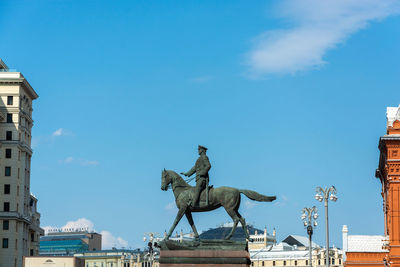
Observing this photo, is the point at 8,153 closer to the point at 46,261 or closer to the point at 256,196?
the point at 46,261

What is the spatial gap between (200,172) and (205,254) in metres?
4.21

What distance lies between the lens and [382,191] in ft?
324

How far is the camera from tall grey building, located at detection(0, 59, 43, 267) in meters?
124

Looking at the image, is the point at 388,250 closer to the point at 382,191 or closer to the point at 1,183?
the point at 382,191

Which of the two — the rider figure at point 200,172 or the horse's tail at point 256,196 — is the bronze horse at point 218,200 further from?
the rider figure at point 200,172

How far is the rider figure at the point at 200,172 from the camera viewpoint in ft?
161

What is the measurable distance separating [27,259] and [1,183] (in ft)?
64.2

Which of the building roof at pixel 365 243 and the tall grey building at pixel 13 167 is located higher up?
the tall grey building at pixel 13 167

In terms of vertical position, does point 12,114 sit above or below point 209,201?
above

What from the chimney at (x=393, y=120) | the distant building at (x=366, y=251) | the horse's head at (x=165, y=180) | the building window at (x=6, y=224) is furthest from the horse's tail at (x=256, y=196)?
the building window at (x=6, y=224)

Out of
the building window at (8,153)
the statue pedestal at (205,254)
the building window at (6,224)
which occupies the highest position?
the building window at (8,153)

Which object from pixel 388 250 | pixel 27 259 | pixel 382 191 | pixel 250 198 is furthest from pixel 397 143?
pixel 27 259

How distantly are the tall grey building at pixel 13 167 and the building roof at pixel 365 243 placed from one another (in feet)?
165

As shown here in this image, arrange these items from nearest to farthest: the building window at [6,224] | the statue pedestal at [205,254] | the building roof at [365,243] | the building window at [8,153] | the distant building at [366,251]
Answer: the statue pedestal at [205,254] < the distant building at [366,251] < the building roof at [365,243] < the building window at [6,224] < the building window at [8,153]
